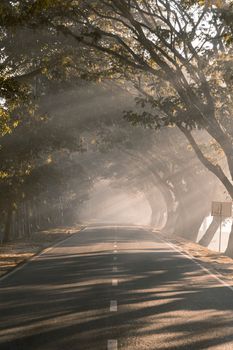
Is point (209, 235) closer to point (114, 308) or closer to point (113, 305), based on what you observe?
point (113, 305)

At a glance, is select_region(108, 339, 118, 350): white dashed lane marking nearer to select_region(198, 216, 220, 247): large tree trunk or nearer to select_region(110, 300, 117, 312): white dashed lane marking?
select_region(110, 300, 117, 312): white dashed lane marking

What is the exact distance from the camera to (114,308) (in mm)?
13117

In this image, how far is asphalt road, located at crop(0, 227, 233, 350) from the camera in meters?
9.91

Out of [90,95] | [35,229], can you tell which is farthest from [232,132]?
[35,229]

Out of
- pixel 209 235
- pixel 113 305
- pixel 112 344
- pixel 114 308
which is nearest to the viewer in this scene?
pixel 112 344

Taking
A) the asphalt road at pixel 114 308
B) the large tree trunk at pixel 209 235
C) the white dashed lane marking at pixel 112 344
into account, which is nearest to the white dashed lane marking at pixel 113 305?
the asphalt road at pixel 114 308

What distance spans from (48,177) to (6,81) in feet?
84.2

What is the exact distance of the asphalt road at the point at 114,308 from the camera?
9912mm

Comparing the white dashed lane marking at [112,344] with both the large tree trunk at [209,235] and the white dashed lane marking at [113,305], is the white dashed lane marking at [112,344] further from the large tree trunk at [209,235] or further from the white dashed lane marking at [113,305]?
the large tree trunk at [209,235]

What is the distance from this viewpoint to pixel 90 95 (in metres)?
35.9

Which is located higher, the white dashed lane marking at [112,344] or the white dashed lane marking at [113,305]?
the white dashed lane marking at [113,305]

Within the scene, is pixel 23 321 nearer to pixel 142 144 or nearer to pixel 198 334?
pixel 198 334

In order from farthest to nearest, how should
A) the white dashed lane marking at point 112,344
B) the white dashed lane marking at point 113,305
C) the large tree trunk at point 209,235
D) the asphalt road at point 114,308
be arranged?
the large tree trunk at point 209,235 < the white dashed lane marking at point 113,305 < the asphalt road at point 114,308 < the white dashed lane marking at point 112,344

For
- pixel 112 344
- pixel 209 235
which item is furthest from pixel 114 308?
pixel 209 235
